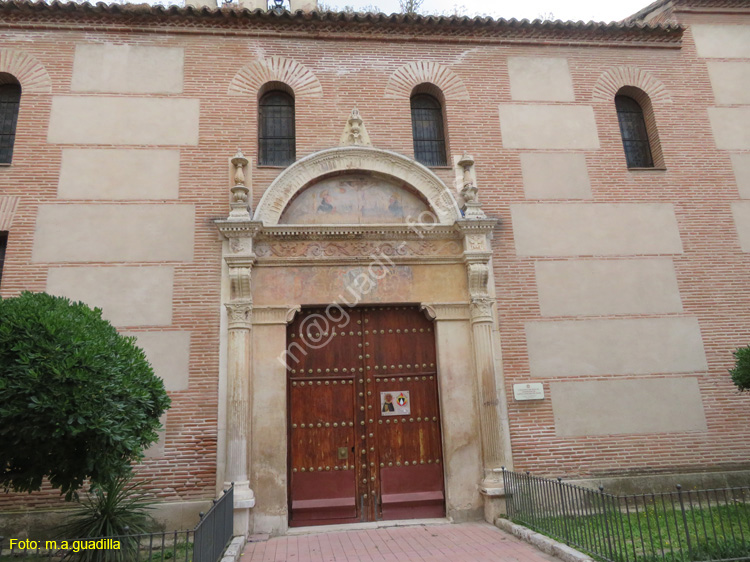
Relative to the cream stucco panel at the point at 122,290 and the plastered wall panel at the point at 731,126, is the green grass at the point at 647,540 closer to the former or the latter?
the cream stucco panel at the point at 122,290

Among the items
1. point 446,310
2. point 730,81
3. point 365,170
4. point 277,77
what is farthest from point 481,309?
point 730,81

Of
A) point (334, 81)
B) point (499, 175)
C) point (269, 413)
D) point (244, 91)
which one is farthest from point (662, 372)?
point (244, 91)

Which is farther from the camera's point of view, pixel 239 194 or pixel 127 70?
pixel 127 70

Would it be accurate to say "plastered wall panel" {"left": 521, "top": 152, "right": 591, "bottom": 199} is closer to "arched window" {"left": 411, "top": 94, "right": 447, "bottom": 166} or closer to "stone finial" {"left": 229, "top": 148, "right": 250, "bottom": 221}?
"arched window" {"left": 411, "top": 94, "right": 447, "bottom": 166}

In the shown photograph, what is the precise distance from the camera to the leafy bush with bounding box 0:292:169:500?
427 cm

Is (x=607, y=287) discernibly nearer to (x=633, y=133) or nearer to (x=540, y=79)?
(x=633, y=133)

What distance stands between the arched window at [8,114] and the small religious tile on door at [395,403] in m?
7.00

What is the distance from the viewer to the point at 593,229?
8.23 m

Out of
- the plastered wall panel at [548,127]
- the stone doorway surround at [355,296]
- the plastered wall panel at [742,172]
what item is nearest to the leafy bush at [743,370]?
the stone doorway surround at [355,296]

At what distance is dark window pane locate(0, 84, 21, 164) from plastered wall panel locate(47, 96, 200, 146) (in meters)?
0.79

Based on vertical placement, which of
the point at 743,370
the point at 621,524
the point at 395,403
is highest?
the point at 743,370

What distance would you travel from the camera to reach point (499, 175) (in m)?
8.38

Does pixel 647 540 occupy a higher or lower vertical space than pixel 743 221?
lower

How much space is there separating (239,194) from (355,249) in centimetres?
191
